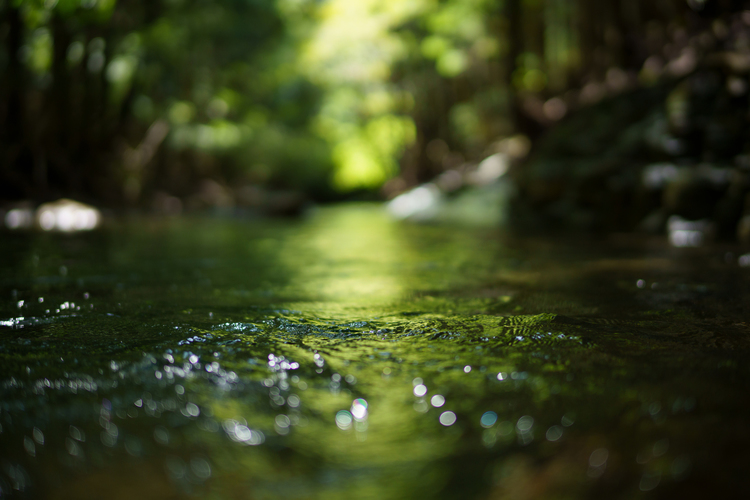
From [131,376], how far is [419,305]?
4.79ft

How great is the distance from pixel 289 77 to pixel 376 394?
1943 cm

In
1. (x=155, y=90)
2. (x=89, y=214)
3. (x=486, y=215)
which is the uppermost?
(x=155, y=90)

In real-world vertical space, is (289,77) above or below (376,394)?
above

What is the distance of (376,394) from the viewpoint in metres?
1.40

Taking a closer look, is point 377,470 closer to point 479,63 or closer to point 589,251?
point 589,251

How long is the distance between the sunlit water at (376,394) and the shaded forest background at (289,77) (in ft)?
21.7

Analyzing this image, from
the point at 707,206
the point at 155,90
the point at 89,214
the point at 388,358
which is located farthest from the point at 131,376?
the point at 155,90

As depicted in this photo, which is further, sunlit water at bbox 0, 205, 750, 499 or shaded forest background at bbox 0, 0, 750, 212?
shaded forest background at bbox 0, 0, 750, 212

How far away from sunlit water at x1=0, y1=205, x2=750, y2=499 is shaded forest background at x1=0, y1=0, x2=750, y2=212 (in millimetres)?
6611

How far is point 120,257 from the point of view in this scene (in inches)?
196

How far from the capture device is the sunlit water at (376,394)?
1.03 m

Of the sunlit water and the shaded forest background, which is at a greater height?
the shaded forest background

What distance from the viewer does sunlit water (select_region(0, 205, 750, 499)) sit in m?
1.03

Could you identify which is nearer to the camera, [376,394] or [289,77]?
[376,394]
